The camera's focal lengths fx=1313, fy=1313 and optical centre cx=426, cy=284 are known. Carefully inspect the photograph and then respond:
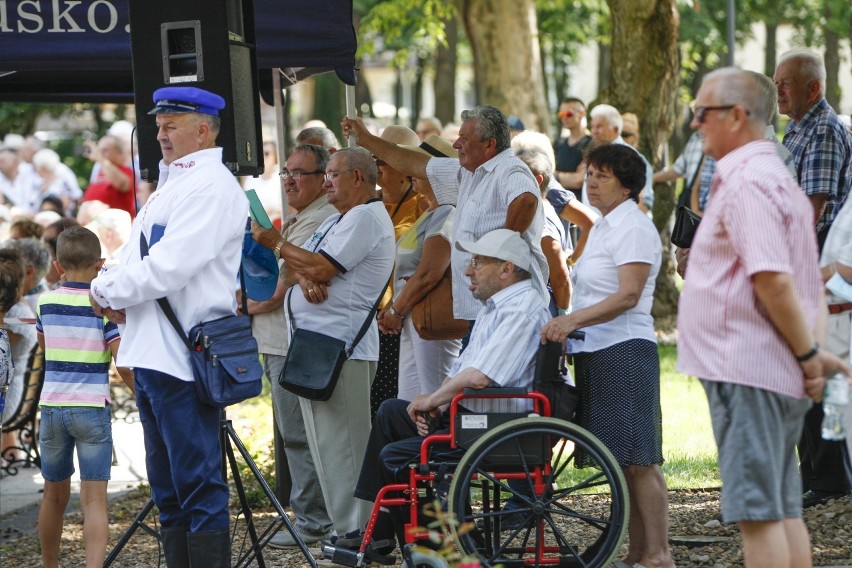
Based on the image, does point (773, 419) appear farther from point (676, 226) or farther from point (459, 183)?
point (459, 183)

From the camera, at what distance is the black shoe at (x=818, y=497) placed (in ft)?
21.7

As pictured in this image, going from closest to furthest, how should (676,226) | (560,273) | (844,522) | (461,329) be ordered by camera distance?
(676,226) < (844,522) < (461,329) < (560,273)

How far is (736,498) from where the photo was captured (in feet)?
13.4

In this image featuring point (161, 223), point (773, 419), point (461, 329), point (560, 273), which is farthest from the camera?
point (560, 273)

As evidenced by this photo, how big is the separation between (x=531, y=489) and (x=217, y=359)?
4.43ft

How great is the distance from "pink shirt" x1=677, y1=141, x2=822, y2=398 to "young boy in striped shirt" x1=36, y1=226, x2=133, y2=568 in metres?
2.95

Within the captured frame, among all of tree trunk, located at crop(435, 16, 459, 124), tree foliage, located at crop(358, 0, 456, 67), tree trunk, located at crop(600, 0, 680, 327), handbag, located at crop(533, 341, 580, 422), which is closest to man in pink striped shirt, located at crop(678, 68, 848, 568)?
handbag, located at crop(533, 341, 580, 422)

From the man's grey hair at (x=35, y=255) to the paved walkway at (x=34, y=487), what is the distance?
1.35m

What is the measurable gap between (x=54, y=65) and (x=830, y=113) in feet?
13.5

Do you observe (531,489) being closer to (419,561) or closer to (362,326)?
(419,561)

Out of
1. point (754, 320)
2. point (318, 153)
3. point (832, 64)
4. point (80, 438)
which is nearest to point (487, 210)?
point (318, 153)

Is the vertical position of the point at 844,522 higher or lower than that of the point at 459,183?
lower

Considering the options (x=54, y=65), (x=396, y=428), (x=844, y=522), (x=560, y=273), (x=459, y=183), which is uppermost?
(x=54, y=65)

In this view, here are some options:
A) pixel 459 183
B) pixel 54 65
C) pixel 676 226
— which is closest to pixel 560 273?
pixel 459 183
